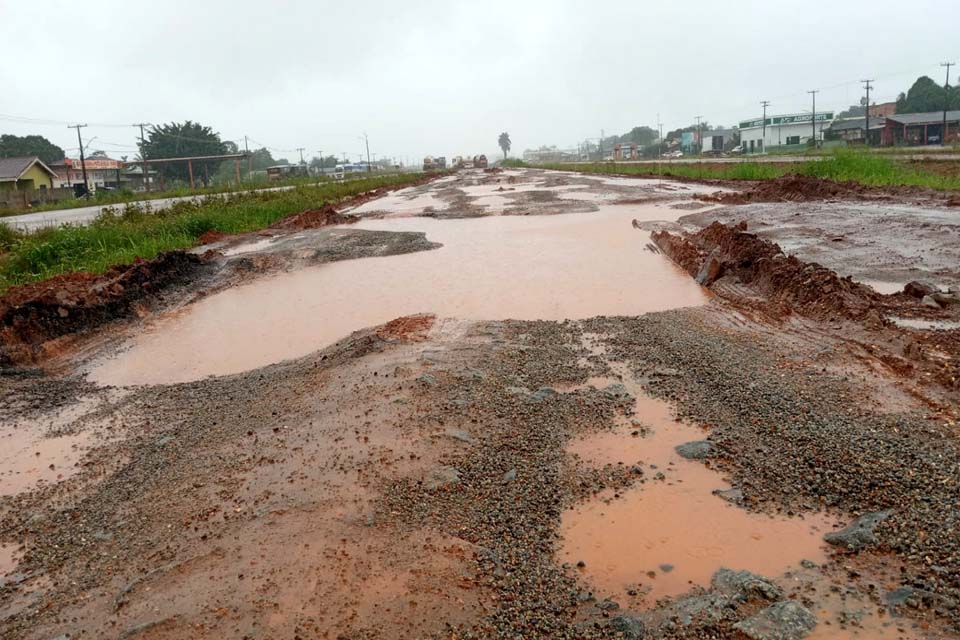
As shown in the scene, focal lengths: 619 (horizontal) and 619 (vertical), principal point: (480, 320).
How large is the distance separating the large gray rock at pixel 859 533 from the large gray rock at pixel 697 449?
0.92m

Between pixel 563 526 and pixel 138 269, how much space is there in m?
9.81

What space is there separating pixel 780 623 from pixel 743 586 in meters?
0.26

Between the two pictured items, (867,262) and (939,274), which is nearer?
(939,274)

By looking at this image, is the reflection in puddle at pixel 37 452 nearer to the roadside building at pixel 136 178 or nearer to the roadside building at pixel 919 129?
the roadside building at pixel 919 129

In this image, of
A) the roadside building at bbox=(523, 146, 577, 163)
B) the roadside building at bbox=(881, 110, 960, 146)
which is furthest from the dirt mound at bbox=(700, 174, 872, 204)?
the roadside building at bbox=(523, 146, 577, 163)

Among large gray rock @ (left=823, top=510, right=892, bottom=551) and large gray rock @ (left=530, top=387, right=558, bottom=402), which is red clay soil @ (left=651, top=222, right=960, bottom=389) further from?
large gray rock @ (left=530, top=387, right=558, bottom=402)

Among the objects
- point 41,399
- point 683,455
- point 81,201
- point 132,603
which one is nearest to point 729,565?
point 683,455

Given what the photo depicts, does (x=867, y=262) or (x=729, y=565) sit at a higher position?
(x=867, y=262)

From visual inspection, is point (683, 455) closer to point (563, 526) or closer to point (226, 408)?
point (563, 526)

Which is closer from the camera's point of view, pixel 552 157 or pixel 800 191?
pixel 800 191

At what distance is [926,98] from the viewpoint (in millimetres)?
59406

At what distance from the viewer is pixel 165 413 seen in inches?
213

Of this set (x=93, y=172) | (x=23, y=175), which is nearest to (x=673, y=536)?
(x=23, y=175)

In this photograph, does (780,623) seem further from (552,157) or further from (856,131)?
(552,157)
